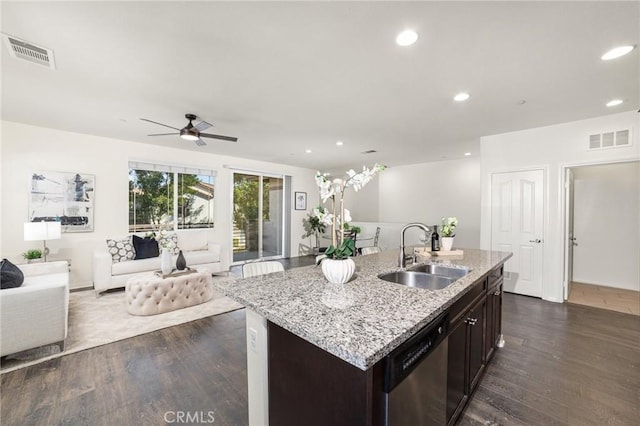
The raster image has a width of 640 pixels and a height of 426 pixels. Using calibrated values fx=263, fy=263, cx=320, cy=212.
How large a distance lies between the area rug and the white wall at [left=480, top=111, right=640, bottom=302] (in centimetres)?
463

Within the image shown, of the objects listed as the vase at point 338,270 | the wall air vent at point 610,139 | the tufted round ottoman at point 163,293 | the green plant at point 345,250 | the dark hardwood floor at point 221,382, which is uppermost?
the wall air vent at point 610,139

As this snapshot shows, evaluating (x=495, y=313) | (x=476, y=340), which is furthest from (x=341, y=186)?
(x=495, y=313)

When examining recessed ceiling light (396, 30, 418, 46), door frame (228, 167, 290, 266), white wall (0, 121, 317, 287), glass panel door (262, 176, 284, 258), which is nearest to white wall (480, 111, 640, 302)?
recessed ceiling light (396, 30, 418, 46)

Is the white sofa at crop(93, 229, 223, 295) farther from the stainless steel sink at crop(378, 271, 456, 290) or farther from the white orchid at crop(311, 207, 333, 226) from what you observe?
the stainless steel sink at crop(378, 271, 456, 290)

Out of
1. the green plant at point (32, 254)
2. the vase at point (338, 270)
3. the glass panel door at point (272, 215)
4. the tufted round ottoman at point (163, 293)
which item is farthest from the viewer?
the glass panel door at point (272, 215)

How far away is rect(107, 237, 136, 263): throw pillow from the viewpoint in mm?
4230

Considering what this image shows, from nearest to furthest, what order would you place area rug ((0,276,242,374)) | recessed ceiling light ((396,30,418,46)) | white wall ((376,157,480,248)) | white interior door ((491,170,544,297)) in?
1. recessed ceiling light ((396,30,418,46))
2. area rug ((0,276,242,374))
3. white interior door ((491,170,544,297))
4. white wall ((376,157,480,248))

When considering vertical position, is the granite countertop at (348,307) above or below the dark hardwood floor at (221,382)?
above

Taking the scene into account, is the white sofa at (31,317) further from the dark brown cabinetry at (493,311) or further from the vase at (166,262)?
the dark brown cabinetry at (493,311)

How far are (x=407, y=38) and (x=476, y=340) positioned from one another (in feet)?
7.31

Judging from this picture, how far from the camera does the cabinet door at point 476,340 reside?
5.71 ft

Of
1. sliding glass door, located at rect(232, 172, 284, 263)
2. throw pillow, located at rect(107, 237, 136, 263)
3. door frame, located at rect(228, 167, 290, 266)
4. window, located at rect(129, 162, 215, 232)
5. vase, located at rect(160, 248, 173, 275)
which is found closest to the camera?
vase, located at rect(160, 248, 173, 275)

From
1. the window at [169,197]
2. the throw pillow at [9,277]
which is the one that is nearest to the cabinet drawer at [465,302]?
the throw pillow at [9,277]
